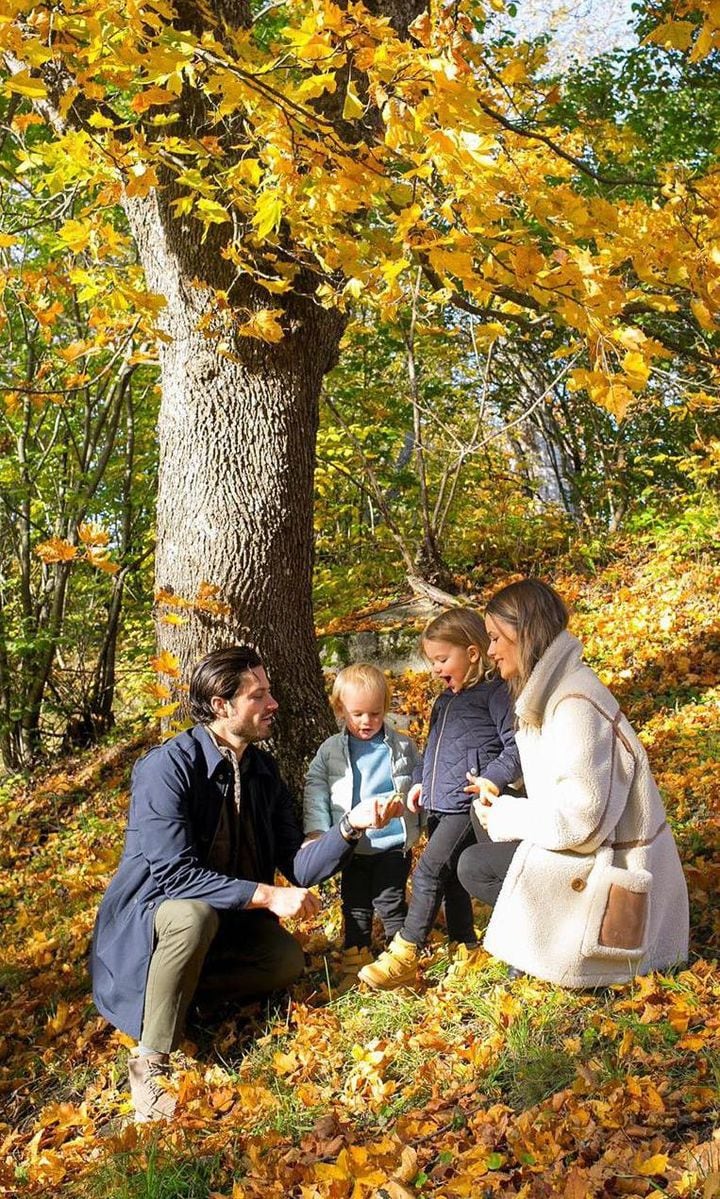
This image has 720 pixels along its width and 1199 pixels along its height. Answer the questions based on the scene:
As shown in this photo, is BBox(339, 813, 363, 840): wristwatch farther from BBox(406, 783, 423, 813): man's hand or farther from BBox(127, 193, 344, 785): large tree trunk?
BBox(127, 193, 344, 785): large tree trunk

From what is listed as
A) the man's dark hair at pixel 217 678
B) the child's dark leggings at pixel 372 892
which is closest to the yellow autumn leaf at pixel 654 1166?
the child's dark leggings at pixel 372 892

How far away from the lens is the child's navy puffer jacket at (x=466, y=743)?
3.72 m

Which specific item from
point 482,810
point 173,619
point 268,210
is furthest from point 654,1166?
point 173,619

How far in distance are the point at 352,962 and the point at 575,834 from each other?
138 cm

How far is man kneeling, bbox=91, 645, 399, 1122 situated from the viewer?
3176mm

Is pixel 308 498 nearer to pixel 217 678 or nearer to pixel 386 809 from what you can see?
pixel 217 678

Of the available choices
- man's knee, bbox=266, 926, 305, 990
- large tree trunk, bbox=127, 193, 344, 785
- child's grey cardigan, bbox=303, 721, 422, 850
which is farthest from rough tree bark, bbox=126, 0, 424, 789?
man's knee, bbox=266, 926, 305, 990

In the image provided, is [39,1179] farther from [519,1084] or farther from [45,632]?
[45,632]

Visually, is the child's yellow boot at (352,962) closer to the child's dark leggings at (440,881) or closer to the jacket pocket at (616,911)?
the child's dark leggings at (440,881)

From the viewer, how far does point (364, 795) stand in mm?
3902

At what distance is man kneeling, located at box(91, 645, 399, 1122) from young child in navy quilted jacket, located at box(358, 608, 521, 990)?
40 centimetres

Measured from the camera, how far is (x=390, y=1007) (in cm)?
343

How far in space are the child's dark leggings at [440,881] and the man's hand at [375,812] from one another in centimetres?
42

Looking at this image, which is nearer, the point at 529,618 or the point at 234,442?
the point at 529,618
